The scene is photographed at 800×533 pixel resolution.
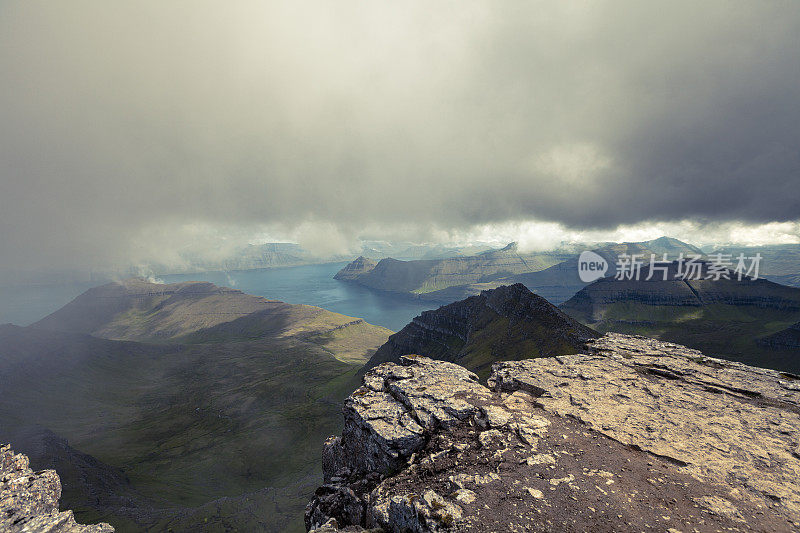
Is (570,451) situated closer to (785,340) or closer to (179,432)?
(179,432)

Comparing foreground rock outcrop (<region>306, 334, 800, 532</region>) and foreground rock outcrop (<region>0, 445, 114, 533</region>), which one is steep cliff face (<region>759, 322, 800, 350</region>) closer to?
foreground rock outcrop (<region>306, 334, 800, 532</region>)

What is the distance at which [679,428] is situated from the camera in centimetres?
1352

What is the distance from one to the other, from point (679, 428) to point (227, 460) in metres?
104

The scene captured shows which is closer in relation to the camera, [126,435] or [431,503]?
[431,503]

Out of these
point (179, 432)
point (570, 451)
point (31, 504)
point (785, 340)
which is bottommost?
point (179, 432)

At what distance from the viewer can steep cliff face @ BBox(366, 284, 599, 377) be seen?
63250mm

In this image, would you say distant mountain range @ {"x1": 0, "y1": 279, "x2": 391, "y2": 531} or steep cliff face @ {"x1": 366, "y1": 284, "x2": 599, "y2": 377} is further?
steep cliff face @ {"x1": 366, "y1": 284, "x2": 599, "y2": 377}

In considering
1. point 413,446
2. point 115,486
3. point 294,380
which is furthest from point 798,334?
point 115,486

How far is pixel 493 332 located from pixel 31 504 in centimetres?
8738

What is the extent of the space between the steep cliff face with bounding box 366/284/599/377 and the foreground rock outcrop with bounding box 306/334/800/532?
2423 centimetres

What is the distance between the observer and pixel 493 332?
284ft

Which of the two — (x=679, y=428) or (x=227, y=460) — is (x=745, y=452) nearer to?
(x=679, y=428)

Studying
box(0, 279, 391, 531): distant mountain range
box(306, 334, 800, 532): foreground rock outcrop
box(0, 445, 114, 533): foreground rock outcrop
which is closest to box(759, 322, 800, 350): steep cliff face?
box(306, 334, 800, 532): foreground rock outcrop

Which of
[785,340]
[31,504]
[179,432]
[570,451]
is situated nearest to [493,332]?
[570,451]
